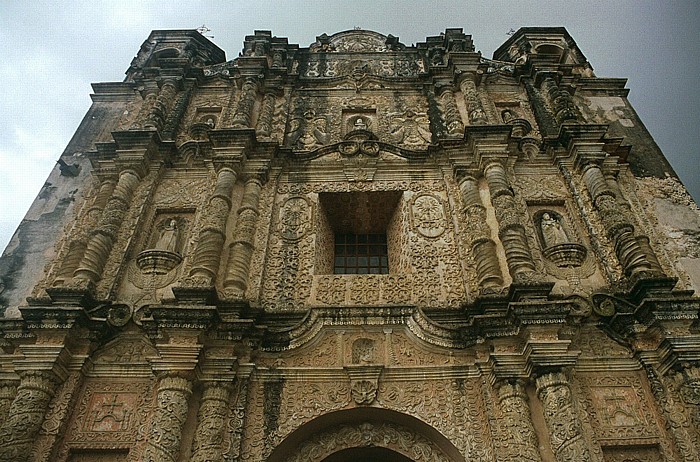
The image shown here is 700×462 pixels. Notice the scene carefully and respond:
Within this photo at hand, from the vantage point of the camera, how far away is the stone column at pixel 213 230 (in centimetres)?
738

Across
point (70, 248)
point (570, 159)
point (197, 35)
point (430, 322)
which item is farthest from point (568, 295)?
point (197, 35)

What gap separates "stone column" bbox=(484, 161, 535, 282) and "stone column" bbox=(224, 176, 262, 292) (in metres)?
3.96

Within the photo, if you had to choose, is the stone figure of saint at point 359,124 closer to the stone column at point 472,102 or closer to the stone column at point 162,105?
the stone column at point 472,102

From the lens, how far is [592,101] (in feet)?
37.0

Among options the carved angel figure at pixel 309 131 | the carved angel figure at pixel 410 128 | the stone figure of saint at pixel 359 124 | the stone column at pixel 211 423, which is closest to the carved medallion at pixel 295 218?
the carved angel figure at pixel 309 131

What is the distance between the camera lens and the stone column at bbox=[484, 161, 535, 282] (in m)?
7.33

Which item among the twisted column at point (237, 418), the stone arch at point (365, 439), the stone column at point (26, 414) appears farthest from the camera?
the stone arch at point (365, 439)

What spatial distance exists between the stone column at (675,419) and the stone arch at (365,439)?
2.63 meters

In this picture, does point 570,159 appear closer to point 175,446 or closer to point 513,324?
point 513,324

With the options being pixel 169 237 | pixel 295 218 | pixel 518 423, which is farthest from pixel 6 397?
pixel 518 423

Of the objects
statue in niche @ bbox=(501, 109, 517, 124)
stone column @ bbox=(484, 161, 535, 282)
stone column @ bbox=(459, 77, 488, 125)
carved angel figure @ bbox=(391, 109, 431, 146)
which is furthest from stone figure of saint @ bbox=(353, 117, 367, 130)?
statue in niche @ bbox=(501, 109, 517, 124)

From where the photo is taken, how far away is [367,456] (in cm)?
671

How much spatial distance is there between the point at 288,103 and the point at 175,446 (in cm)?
747

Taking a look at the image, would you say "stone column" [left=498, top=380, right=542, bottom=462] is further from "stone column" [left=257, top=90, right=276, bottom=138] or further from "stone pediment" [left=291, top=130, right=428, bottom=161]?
"stone column" [left=257, top=90, right=276, bottom=138]
